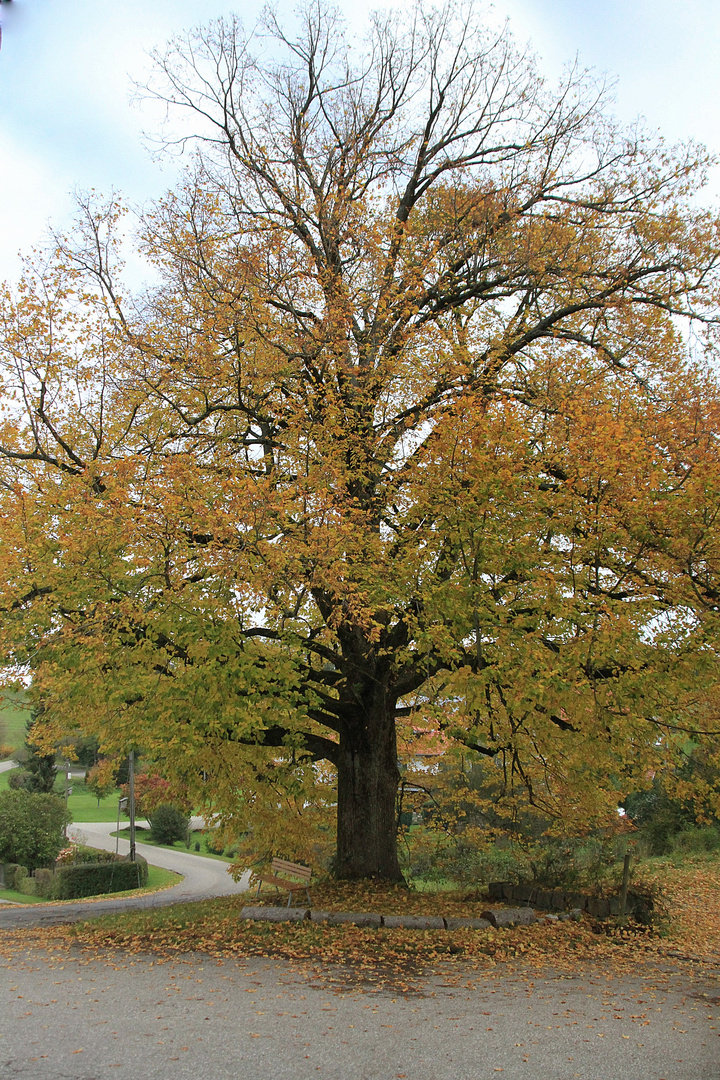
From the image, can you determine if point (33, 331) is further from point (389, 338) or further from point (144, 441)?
point (389, 338)

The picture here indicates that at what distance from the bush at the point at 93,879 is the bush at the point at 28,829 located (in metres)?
4.55

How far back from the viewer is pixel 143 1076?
4.70 metres

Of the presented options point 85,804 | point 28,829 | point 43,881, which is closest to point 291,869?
point 43,881

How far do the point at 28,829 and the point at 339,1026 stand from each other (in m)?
32.3

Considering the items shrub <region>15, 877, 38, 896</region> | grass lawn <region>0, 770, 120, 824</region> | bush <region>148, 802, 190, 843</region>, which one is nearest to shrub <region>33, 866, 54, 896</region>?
shrub <region>15, 877, 38, 896</region>

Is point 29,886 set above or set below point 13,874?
below

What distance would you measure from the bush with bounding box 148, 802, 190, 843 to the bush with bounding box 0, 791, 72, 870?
598 inches

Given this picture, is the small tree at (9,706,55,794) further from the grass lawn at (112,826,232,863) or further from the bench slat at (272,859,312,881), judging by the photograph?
→ the bench slat at (272,859,312,881)

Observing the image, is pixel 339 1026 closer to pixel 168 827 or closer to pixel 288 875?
pixel 288 875

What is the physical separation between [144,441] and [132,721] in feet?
17.0

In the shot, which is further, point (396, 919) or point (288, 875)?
point (288, 875)

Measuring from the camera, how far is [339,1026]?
19.2 ft

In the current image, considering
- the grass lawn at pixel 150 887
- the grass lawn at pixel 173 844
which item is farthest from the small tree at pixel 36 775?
the grass lawn at pixel 150 887

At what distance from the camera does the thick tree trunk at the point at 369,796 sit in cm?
1232
